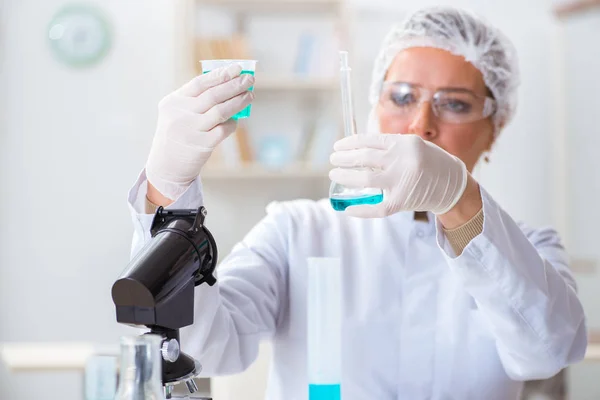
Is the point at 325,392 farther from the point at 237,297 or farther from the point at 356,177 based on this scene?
the point at 237,297

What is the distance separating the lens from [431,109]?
64.8 inches

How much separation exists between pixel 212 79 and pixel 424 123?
0.64 metres

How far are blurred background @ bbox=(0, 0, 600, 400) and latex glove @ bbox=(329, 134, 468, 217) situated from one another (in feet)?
8.08

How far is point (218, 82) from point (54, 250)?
2.96m

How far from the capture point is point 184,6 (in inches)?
140

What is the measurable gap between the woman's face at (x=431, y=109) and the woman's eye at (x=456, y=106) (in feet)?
0.10

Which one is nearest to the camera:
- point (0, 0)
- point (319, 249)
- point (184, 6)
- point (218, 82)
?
point (218, 82)

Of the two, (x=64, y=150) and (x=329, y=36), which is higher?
(x=329, y=36)

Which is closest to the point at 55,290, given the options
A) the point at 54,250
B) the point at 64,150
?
the point at 54,250

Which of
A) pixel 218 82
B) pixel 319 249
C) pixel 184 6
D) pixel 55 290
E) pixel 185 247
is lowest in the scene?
pixel 55 290

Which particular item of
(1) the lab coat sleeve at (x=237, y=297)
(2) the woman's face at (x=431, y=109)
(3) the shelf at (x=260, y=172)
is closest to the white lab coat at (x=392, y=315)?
(1) the lab coat sleeve at (x=237, y=297)

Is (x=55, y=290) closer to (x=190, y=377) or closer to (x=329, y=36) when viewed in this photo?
(x=329, y=36)

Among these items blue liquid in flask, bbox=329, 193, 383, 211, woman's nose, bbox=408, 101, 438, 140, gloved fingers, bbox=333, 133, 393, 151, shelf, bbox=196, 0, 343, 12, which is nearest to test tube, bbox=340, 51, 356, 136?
gloved fingers, bbox=333, 133, 393, 151

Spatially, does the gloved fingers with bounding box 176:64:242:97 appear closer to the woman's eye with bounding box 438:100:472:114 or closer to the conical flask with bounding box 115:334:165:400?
the conical flask with bounding box 115:334:165:400
